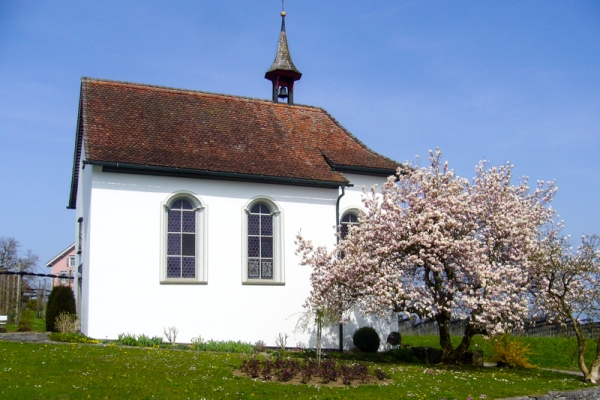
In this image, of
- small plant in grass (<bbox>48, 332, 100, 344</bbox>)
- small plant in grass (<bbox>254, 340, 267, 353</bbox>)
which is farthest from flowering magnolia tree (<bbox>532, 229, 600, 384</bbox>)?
small plant in grass (<bbox>48, 332, 100, 344</bbox>)

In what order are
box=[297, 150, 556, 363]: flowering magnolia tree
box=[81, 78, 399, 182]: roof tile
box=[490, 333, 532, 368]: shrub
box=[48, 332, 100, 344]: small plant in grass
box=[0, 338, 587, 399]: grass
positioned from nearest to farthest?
box=[0, 338, 587, 399]: grass < box=[297, 150, 556, 363]: flowering magnolia tree < box=[48, 332, 100, 344]: small plant in grass < box=[490, 333, 532, 368]: shrub < box=[81, 78, 399, 182]: roof tile

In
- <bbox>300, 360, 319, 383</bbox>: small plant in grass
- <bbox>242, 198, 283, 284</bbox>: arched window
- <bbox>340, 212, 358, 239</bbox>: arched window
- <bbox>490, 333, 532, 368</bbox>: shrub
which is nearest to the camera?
<bbox>300, 360, 319, 383</bbox>: small plant in grass

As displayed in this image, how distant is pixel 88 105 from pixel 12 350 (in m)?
10.1

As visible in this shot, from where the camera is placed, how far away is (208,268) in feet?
72.2

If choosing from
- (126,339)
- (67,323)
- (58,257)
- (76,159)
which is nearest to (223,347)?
(126,339)

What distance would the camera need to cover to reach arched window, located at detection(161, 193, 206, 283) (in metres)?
21.8

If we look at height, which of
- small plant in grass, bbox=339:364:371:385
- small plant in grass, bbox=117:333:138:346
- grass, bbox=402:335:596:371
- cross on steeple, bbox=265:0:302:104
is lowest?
grass, bbox=402:335:596:371

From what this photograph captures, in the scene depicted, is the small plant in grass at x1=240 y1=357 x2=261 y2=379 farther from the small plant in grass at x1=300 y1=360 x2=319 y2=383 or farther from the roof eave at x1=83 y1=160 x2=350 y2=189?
the roof eave at x1=83 y1=160 x2=350 y2=189

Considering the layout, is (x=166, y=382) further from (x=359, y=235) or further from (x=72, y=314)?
(x=72, y=314)

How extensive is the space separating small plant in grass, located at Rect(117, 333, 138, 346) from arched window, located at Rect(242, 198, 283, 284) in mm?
4337

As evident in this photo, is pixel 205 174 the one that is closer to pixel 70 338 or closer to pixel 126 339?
pixel 126 339

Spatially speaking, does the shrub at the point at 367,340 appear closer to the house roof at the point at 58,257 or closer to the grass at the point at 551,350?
the grass at the point at 551,350

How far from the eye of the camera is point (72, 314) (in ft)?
75.3

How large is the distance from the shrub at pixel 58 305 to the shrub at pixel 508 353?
1427 cm
